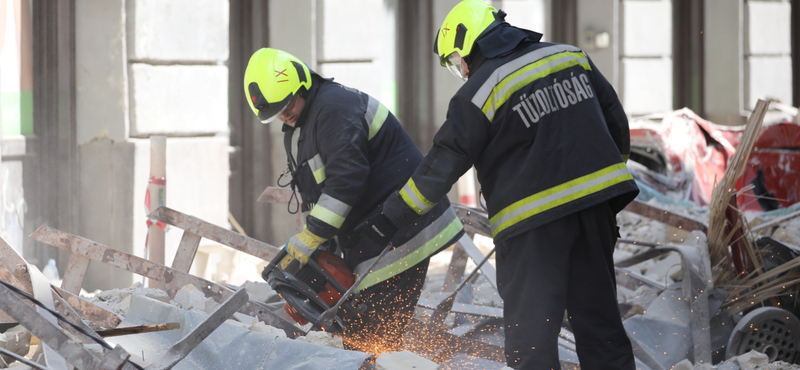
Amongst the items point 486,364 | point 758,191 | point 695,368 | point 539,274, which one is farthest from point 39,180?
point 758,191

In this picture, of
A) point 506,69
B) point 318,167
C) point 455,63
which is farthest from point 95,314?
point 506,69

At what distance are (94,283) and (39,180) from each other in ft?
2.91

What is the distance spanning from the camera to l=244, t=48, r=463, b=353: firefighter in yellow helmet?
307 cm

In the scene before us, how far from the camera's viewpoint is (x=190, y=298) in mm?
3180

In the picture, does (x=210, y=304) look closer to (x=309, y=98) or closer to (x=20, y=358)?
(x=309, y=98)

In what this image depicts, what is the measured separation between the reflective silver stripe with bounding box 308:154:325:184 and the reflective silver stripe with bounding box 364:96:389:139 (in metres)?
0.26

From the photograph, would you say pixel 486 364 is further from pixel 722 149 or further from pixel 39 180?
pixel 722 149

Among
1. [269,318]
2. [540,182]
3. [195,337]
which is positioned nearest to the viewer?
[195,337]

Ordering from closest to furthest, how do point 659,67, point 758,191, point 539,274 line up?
point 539,274
point 758,191
point 659,67

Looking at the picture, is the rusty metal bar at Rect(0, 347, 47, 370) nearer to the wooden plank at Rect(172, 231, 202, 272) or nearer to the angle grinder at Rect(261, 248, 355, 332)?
the angle grinder at Rect(261, 248, 355, 332)

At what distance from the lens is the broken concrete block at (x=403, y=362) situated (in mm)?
2576

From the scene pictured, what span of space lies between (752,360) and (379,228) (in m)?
1.80

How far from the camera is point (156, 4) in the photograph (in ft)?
17.2

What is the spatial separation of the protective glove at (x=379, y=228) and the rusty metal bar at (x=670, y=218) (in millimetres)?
1813
